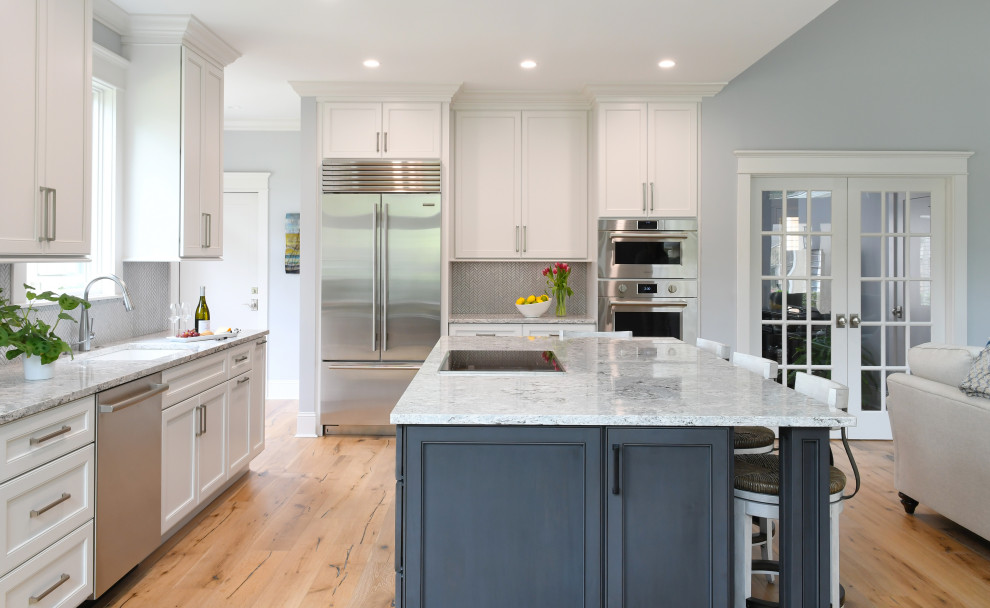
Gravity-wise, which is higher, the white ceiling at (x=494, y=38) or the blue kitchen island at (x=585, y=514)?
the white ceiling at (x=494, y=38)

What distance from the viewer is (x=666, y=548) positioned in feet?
6.09

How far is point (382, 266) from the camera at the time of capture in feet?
16.5

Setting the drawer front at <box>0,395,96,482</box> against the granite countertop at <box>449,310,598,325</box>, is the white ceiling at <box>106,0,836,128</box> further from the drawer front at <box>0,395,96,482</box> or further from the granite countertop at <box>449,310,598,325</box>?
the drawer front at <box>0,395,96,482</box>

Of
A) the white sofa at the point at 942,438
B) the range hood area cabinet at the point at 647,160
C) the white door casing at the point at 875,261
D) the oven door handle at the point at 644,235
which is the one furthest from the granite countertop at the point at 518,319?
the white sofa at the point at 942,438

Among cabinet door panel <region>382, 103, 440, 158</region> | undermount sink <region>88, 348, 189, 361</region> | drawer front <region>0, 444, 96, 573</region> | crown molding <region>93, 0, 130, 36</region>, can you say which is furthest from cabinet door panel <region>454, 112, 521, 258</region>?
drawer front <region>0, 444, 96, 573</region>

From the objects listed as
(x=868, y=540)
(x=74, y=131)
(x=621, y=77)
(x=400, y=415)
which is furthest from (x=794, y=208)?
(x=74, y=131)

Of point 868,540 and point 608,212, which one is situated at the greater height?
point 608,212

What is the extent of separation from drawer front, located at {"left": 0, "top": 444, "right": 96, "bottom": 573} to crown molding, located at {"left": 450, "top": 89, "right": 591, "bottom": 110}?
3792 millimetres

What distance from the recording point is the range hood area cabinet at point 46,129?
7.94ft

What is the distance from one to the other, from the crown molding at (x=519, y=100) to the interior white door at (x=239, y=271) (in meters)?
2.32

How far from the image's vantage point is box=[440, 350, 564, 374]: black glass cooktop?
254 cm

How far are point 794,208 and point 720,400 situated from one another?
369 centimetres

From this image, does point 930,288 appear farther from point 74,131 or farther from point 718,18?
point 74,131

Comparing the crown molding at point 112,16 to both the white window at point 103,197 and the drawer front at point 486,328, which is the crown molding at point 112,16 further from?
the drawer front at point 486,328
